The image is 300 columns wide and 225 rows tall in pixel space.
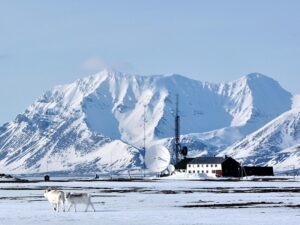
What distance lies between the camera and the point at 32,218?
155ft

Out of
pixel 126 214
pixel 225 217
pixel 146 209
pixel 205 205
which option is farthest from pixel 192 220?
pixel 205 205

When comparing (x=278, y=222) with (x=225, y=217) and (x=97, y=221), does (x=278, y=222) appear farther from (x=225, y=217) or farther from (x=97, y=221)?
(x=97, y=221)

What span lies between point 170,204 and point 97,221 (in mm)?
16527

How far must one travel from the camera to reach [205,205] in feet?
196

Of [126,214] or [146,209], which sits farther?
[146,209]

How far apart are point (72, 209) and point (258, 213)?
1261 cm

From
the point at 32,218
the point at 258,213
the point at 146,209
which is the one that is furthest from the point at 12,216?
the point at 258,213

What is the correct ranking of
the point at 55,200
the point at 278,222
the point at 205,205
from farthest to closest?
the point at 205,205
the point at 55,200
the point at 278,222

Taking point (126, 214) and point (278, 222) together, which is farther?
point (126, 214)

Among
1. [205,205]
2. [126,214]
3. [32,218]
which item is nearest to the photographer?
[32,218]

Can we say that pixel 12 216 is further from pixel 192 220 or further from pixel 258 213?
pixel 258 213

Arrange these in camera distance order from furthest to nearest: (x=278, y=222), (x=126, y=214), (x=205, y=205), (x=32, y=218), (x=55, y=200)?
(x=205, y=205), (x=55, y=200), (x=126, y=214), (x=32, y=218), (x=278, y=222)

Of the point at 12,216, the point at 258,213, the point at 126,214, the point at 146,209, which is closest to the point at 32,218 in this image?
the point at 12,216

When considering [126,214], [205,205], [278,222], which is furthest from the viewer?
[205,205]
